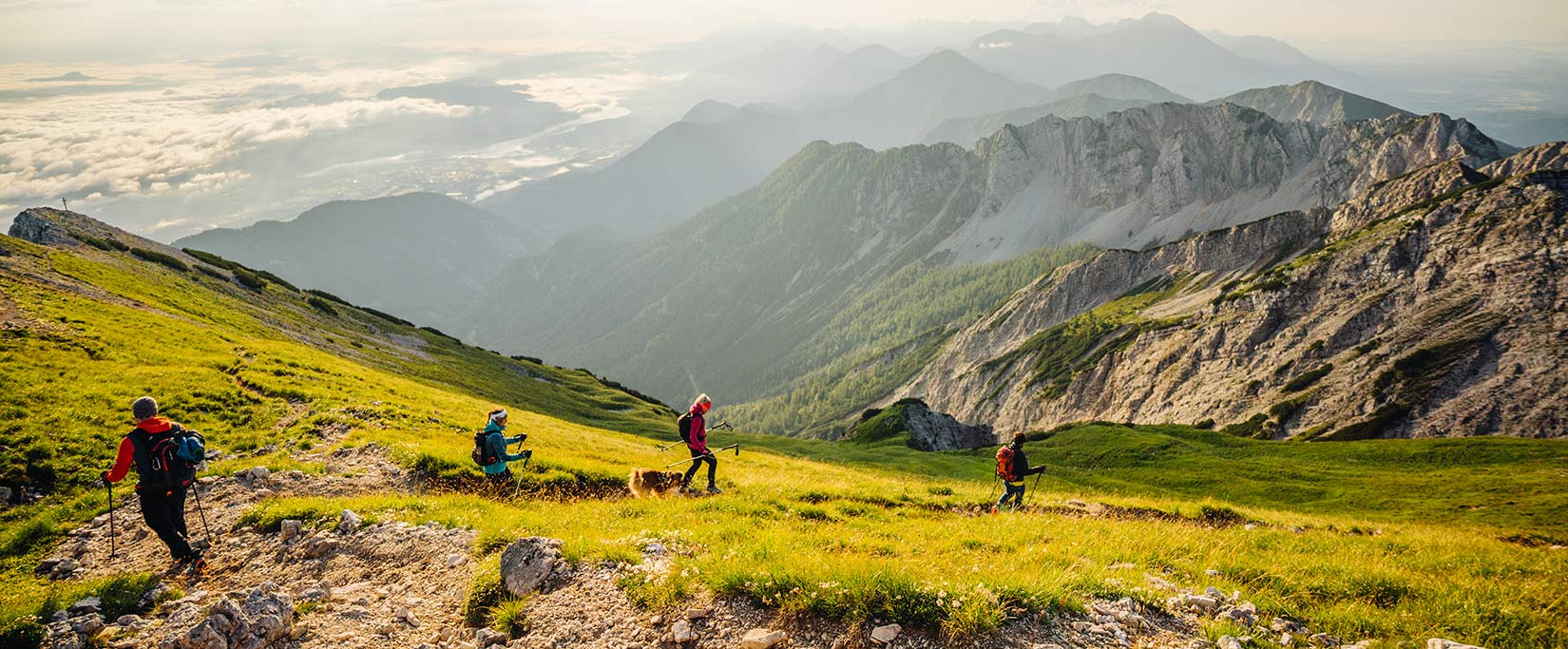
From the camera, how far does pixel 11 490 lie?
749 inches

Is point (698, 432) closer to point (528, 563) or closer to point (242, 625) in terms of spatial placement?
point (528, 563)

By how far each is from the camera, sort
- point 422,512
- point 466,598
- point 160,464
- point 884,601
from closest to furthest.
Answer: point 884,601, point 466,598, point 160,464, point 422,512

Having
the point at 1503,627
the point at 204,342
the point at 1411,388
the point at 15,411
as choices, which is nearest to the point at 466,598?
the point at 1503,627

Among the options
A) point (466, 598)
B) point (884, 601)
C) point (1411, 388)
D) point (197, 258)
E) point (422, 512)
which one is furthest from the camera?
point (197, 258)

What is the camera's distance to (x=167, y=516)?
48.6ft

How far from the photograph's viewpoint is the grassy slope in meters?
10.5

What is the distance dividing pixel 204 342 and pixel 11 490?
98.4ft

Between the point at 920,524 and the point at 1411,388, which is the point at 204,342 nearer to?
the point at 920,524

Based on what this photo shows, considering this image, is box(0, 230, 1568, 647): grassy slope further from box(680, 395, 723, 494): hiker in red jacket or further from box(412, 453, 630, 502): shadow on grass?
box(680, 395, 723, 494): hiker in red jacket

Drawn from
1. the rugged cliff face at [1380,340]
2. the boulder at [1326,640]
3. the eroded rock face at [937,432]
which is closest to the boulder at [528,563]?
the boulder at [1326,640]

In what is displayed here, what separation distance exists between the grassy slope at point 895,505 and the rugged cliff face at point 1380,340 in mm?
33847

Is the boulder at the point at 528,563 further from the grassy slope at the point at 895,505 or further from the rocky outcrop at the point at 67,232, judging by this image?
the rocky outcrop at the point at 67,232

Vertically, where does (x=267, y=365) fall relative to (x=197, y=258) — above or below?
below

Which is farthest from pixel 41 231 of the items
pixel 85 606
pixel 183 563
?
pixel 85 606
